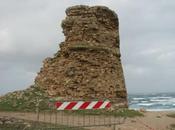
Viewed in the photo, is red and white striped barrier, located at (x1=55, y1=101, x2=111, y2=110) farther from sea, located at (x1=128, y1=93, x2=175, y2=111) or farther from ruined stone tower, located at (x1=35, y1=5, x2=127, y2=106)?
sea, located at (x1=128, y1=93, x2=175, y2=111)

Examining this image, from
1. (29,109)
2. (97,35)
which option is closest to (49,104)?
(29,109)

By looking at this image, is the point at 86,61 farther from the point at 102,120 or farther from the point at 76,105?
the point at 76,105

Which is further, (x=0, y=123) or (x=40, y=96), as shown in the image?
(x=40, y=96)

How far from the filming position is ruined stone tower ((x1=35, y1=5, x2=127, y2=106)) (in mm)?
27047

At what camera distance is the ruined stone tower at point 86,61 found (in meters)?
27.0

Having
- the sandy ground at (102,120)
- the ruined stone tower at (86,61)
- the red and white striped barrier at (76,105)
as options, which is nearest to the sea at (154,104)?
the ruined stone tower at (86,61)

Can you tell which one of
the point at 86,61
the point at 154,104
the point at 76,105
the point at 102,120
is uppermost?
the point at 86,61

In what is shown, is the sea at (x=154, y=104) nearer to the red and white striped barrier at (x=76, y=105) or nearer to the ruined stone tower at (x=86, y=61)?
the ruined stone tower at (x=86, y=61)

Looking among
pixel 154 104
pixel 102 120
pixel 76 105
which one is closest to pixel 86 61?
pixel 102 120

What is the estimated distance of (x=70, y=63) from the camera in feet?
90.6

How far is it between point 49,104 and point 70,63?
10.9ft

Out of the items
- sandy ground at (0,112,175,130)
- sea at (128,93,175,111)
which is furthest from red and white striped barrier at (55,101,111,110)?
sea at (128,93,175,111)

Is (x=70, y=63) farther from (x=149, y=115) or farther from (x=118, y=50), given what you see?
(x=149, y=115)

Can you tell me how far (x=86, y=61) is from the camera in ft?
89.6
